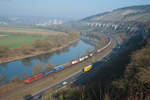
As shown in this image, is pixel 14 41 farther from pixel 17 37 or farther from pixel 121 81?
pixel 121 81

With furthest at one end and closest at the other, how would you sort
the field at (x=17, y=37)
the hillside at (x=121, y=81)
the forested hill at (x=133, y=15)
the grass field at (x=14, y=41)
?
the forested hill at (x=133, y=15), the field at (x=17, y=37), the grass field at (x=14, y=41), the hillside at (x=121, y=81)

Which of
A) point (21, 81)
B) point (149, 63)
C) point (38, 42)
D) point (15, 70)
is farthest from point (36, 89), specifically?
point (38, 42)

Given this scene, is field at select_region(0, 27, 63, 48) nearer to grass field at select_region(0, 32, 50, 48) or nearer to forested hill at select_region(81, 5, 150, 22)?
grass field at select_region(0, 32, 50, 48)

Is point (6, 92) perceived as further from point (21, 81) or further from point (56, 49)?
point (56, 49)

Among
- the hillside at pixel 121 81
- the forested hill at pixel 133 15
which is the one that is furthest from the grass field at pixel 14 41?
the forested hill at pixel 133 15

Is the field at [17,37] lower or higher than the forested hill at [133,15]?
lower

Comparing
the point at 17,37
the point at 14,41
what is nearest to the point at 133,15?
the point at 17,37

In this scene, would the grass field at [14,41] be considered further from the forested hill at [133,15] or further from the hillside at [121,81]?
the forested hill at [133,15]

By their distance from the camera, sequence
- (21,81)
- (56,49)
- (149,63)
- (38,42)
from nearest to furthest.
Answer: (149,63) < (21,81) < (38,42) < (56,49)

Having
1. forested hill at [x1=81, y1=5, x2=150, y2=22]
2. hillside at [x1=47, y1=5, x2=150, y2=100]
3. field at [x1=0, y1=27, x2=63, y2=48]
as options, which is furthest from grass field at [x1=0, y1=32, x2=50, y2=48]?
forested hill at [x1=81, y1=5, x2=150, y2=22]

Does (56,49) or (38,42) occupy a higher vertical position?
(38,42)

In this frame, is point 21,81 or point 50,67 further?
point 50,67
